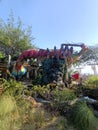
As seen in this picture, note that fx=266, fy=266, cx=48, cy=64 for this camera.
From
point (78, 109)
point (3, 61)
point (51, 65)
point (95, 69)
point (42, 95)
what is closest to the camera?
point (78, 109)

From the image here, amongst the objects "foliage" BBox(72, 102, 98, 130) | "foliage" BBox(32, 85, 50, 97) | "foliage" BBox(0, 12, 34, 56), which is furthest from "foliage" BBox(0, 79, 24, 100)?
"foliage" BBox(0, 12, 34, 56)

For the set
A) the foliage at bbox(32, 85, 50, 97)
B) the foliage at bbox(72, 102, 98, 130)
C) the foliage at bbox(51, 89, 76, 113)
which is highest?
the foliage at bbox(32, 85, 50, 97)

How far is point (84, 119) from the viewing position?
5988 millimetres

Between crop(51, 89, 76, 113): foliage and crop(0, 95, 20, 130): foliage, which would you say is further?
crop(51, 89, 76, 113): foliage

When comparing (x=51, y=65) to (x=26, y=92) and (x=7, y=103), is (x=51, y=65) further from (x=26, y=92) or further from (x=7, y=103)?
(x=7, y=103)

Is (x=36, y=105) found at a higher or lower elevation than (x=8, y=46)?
lower

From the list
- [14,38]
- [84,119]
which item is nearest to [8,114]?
[84,119]

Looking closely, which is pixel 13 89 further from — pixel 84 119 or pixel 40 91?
pixel 84 119

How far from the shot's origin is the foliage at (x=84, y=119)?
234 inches

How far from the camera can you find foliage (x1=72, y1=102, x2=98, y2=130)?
5941mm

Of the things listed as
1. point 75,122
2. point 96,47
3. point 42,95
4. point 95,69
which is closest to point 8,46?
point 95,69

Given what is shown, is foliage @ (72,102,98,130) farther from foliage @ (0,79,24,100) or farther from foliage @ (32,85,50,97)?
foliage @ (0,79,24,100)

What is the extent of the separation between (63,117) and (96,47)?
5.00m

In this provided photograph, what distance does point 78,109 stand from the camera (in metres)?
6.27
